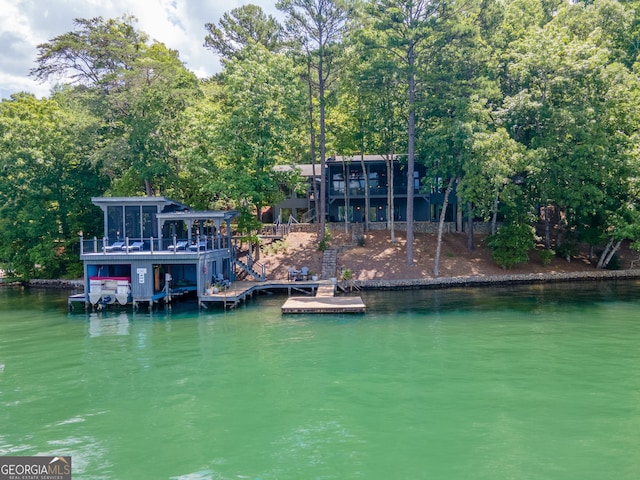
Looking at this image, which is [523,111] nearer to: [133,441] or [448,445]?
[448,445]

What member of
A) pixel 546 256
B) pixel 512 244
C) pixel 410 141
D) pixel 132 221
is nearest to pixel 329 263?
pixel 410 141

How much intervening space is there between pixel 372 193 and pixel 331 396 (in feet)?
101

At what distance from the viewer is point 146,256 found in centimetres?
2555

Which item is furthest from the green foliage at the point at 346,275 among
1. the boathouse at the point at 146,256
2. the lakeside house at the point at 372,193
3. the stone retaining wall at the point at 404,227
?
the lakeside house at the point at 372,193

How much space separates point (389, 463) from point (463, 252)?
2898 centimetres

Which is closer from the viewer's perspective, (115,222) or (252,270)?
(115,222)

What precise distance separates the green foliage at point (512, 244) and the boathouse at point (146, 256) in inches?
723

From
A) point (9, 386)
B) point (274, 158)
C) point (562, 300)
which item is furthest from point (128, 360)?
point (562, 300)

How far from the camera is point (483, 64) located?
1364 inches

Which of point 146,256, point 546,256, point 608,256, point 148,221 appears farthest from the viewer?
point 608,256

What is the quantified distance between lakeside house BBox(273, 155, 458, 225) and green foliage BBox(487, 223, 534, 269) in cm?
795

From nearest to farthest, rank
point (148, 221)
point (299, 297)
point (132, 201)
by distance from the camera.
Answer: point (299, 297)
point (132, 201)
point (148, 221)

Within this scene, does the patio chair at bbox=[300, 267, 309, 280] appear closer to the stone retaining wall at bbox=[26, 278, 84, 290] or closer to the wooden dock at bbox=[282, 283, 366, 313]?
the wooden dock at bbox=[282, 283, 366, 313]

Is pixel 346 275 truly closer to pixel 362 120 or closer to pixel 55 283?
pixel 362 120
